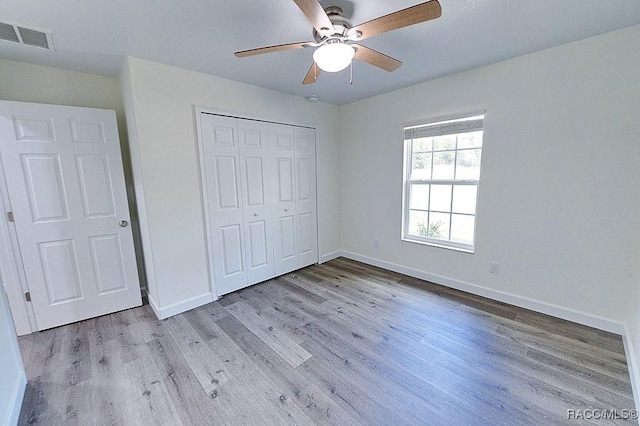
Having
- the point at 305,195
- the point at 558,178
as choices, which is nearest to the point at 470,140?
the point at 558,178

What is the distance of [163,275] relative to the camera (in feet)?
8.11

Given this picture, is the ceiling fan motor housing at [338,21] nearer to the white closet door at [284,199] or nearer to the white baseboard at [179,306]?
the white closet door at [284,199]

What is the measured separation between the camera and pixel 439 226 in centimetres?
315

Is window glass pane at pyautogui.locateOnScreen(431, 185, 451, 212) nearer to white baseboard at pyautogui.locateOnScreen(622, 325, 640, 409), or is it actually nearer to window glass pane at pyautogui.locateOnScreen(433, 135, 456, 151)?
window glass pane at pyautogui.locateOnScreen(433, 135, 456, 151)

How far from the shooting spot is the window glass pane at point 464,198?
9.25ft

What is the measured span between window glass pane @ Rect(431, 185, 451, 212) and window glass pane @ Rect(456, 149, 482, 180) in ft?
0.68

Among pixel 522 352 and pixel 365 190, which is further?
pixel 365 190

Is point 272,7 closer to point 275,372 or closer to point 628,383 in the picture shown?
point 275,372

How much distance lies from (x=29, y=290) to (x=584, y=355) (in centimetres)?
454

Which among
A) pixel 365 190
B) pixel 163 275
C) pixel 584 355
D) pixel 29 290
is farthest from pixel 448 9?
pixel 29 290

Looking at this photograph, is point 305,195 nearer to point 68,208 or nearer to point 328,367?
point 328,367

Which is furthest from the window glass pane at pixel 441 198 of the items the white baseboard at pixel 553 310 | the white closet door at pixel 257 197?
the white closet door at pixel 257 197

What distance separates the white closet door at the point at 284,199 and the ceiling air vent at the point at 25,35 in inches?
76.3

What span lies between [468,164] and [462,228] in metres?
0.73
